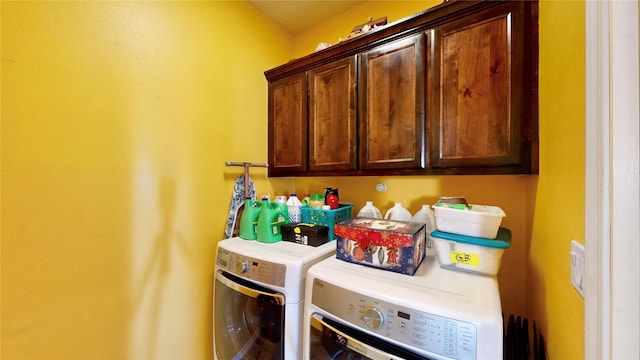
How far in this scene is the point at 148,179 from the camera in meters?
1.21

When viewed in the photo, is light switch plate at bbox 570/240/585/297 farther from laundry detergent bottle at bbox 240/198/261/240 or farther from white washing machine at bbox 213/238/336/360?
laundry detergent bottle at bbox 240/198/261/240

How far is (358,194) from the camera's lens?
5.58ft

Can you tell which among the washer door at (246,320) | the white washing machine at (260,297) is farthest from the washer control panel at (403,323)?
the washer door at (246,320)

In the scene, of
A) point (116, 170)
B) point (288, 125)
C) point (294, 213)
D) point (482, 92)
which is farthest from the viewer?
point (288, 125)

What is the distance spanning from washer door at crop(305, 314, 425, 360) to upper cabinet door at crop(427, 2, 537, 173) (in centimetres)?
81

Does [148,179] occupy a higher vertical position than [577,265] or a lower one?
higher

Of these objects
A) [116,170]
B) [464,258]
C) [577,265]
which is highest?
[116,170]

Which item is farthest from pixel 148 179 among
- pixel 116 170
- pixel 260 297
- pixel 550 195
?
pixel 550 195

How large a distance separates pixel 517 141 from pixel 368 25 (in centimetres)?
108

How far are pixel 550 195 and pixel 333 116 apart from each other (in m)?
1.09

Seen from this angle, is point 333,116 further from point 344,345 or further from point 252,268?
point 344,345

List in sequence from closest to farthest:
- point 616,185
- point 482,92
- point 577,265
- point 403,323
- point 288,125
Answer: point 616,185 < point 577,265 < point 403,323 < point 482,92 < point 288,125

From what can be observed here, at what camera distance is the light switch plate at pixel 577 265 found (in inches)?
18.5

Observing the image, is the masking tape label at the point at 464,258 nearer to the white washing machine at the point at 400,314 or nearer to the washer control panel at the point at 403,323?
the white washing machine at the point at 400,314
